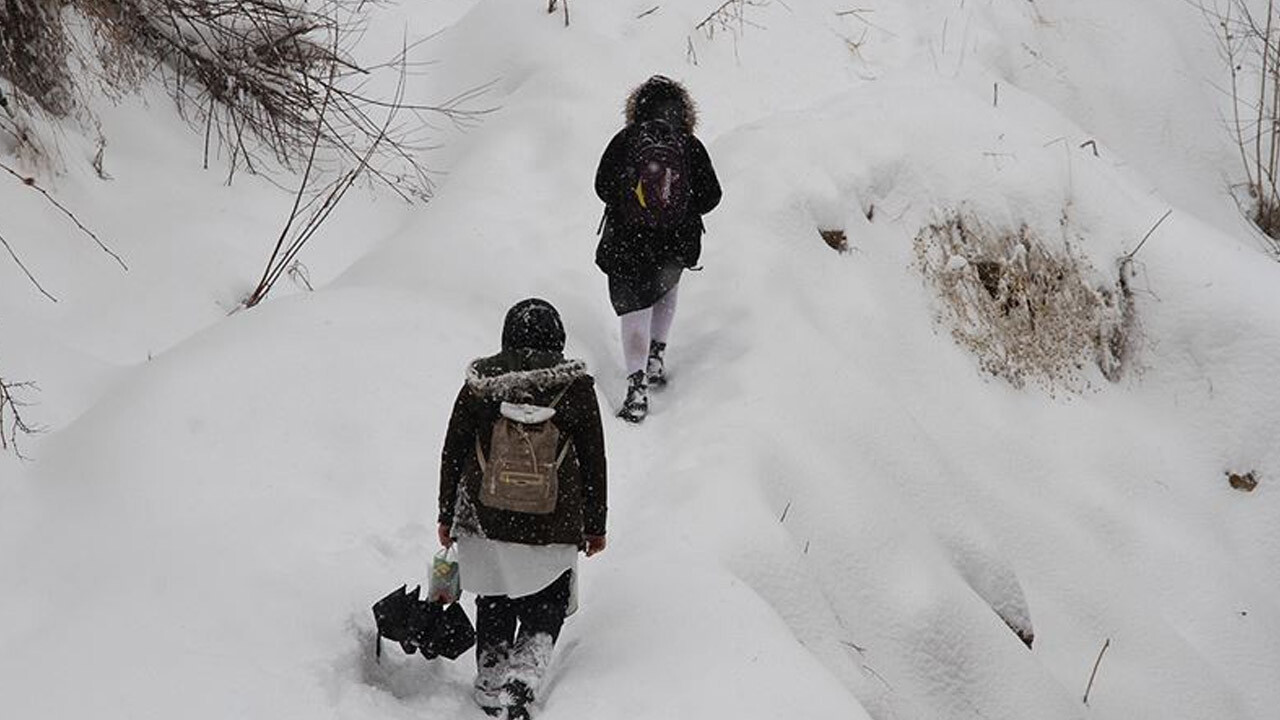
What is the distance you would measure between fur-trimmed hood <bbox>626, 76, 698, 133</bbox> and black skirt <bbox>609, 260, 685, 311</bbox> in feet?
2.14

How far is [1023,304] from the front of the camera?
7293 millimetres

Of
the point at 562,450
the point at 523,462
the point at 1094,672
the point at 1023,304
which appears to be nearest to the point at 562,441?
the point at 562,450

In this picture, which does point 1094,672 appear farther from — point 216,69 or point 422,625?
point 216,69

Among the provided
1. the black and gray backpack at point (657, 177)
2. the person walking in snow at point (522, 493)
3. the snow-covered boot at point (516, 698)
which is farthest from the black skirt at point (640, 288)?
the snow-covered boot at point (516, 698)

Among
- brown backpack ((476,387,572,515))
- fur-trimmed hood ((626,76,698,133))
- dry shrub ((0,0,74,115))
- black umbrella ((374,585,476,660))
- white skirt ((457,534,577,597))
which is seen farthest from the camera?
dry shrub ((0,0,74,115))

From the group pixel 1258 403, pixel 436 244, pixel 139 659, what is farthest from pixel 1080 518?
pixel 139 659

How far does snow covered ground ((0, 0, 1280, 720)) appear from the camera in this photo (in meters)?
3.67

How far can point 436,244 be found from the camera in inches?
245

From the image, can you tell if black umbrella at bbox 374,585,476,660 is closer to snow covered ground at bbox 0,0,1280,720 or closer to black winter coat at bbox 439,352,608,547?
snow covered ground at bbox 0,0,1280,720

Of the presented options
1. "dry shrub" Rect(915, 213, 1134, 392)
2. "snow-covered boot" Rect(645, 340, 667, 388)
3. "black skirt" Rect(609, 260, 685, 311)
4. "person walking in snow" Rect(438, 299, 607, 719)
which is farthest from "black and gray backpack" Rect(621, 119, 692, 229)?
"dry shrub" Rect(915, 213, 1134, 392)

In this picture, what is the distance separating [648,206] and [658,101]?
19.2 inches

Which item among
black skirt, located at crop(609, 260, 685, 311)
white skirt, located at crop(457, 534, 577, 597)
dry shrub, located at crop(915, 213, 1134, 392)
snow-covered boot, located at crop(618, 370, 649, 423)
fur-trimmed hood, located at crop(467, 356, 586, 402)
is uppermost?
fur-trimmed hood, located at crop(467, 356, 586, 402)

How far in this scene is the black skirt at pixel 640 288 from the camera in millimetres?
5199

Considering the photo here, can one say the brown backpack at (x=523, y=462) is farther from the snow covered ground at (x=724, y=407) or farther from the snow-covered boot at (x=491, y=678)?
the snow covered ground at (x=724, y=407)
